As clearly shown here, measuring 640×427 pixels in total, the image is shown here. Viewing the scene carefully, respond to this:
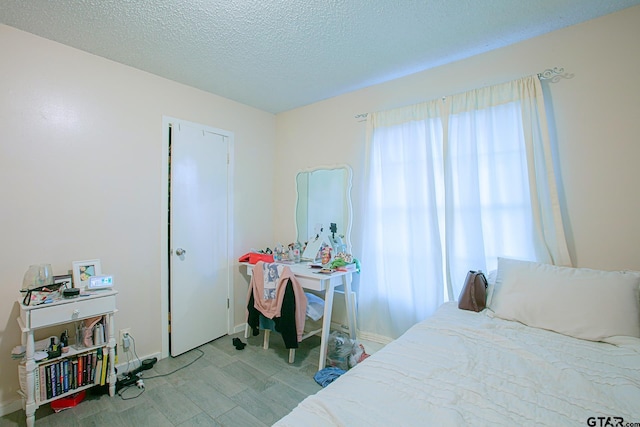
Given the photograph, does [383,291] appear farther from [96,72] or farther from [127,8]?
[96,72]

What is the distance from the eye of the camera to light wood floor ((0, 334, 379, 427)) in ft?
5.91

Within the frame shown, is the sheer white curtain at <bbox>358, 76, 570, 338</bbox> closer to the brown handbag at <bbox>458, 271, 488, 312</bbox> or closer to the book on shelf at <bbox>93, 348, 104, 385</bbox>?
the brown handbag at <bbox>458, 271, 488, 312</bbox>

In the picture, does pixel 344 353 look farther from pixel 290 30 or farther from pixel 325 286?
pixel 290 30

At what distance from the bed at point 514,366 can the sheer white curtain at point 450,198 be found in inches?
12.9

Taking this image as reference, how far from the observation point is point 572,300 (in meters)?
1.58

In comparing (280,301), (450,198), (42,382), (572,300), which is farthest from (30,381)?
(572,300)

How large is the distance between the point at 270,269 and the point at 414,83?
2.18m

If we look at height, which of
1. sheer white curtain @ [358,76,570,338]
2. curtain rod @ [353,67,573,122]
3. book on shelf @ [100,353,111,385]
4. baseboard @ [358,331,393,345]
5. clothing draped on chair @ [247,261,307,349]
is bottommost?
baseboard @ [358,331,393,345]

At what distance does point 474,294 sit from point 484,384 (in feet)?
3.09

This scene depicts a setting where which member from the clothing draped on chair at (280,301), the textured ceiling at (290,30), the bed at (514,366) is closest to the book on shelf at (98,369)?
the clothing draped on chair at (280,301)

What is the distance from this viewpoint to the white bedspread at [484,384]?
91cm

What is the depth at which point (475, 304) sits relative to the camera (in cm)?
191

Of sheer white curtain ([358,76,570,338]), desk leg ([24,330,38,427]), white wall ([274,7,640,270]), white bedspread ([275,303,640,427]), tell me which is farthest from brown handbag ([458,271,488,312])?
desk leg ([24,330,38,427])

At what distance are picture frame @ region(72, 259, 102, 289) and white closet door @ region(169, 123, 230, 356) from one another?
583mm
